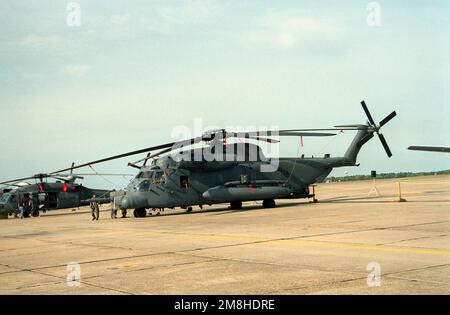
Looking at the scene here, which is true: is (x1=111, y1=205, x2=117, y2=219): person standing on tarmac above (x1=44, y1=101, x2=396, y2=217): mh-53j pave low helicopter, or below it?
below

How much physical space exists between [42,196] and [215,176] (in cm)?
1691

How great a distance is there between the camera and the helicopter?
1553 inches

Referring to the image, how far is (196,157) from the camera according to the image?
1147 inches

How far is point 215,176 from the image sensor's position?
30219 mm

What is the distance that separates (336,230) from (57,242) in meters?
9.03

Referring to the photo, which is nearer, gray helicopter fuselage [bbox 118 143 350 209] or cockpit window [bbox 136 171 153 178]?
gray helicopter fuselage [bbox 118 143 350 209]

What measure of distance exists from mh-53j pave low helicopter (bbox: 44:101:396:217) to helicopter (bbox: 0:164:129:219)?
10.8m

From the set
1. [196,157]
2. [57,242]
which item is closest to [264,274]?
[57,242]

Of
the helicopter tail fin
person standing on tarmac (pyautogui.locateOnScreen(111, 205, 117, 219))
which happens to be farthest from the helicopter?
the helicopter tail fin

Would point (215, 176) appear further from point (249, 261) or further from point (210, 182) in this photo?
point (249, 261)

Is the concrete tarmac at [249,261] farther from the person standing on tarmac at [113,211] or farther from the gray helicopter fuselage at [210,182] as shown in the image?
the person standing on tarmac at [113,211]

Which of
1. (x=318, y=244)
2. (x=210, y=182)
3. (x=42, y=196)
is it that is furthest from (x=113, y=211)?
(x=318, y=244)

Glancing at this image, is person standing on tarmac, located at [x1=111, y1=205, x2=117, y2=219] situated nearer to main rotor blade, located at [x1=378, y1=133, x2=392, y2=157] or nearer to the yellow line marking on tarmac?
the yellow line marking on tarmac

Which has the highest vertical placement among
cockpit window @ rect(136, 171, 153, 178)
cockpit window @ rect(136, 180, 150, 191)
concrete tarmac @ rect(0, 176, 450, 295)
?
cockpit window @ rect(136, 171, 153, 178)
